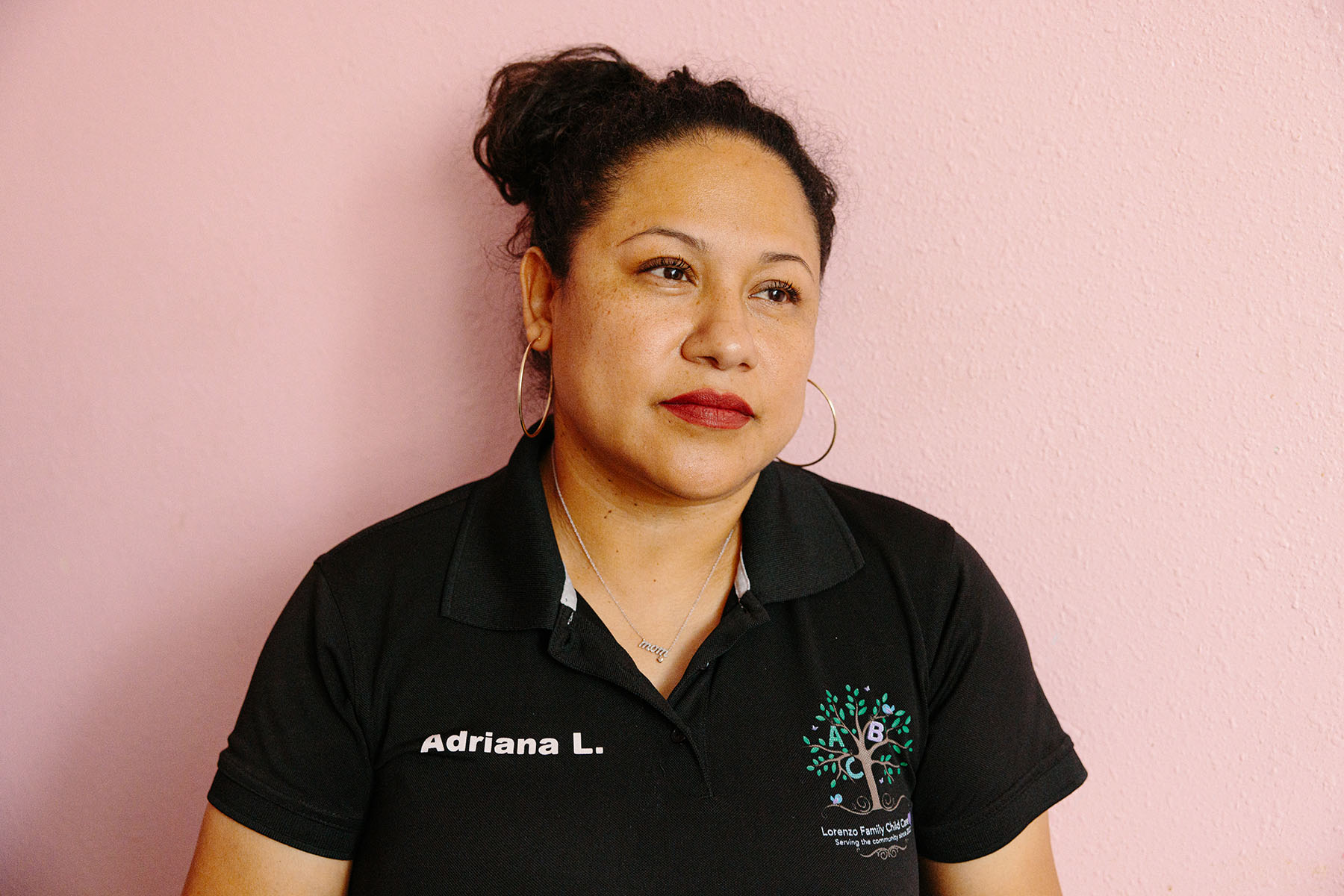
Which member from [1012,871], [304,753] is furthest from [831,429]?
[304,753]

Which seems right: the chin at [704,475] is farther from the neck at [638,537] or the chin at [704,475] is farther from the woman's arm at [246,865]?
the woman's arm at [246,865]

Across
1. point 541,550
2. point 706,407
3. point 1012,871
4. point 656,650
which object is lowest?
point 1012,871

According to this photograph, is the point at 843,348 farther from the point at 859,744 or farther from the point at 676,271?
the point at 859,744

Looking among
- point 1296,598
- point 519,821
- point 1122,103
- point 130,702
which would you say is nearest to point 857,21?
point 1122,103

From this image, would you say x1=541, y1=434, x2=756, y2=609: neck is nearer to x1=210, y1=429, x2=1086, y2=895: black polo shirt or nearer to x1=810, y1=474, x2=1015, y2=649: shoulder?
x1=210, y1=429, x2=1086, y2=895: black polo shirt

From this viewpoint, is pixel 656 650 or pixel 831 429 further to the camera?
pixel 831 429

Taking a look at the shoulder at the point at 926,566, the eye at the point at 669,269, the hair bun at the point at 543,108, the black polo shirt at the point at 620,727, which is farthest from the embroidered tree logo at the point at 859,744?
the hair bun at the point at 543,108

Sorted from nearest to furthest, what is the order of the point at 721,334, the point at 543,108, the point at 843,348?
the point at 721,334 → the point at 543,108 → the point at 843,348

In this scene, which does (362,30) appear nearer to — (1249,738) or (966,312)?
(966,312)

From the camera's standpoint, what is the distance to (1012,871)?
1115 millimetres

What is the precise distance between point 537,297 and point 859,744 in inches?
27.3

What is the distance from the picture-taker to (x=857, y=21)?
4.44ft

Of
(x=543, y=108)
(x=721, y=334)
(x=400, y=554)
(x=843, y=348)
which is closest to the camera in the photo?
(x=721, y=334)

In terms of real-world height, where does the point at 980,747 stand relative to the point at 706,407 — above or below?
Answer: below
